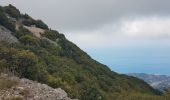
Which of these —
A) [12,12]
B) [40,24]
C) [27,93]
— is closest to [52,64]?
[27,93]

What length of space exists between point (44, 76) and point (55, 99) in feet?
46.7

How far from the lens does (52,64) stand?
59.6 metres

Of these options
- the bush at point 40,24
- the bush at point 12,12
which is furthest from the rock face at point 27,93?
the bush at point 40,24

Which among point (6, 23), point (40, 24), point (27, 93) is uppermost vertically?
point (40, 24)

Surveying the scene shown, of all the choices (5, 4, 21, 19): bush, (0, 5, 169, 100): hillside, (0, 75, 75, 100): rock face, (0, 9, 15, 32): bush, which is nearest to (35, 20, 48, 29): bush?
(0, 5, 169, 100): hillside

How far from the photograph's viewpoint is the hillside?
35750 mm

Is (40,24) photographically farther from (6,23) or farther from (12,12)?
(6,23)

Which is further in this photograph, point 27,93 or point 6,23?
point 6,23

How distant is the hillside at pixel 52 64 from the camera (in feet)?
117

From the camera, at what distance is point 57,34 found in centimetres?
10050

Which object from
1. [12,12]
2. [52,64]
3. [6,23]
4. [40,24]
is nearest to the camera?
[52,64]

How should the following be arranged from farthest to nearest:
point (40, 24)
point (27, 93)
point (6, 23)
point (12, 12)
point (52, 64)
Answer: point (40, 24), point (12, 12), point (6, 23), point (52, 64), point (27, 93)

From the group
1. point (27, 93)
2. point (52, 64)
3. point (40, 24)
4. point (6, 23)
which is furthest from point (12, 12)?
point (27, 93)

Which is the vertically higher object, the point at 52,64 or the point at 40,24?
the point at 40,24
